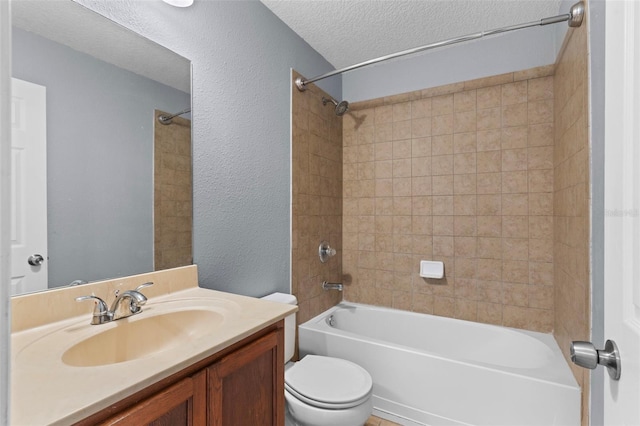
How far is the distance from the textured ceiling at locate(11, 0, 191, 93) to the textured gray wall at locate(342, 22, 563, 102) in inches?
67.8

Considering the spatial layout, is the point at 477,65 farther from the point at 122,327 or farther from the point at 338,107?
the point at 122,327

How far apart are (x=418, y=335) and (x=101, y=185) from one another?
2.30m

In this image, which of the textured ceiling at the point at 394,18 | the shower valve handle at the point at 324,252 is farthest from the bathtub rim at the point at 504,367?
the textured ceiling at the point at 394,18

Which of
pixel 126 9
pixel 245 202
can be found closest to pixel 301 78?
pixel 245 202

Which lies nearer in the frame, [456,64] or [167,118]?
[167,118]

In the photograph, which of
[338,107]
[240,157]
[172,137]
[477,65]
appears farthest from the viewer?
[338,107]

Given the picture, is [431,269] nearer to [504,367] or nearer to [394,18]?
[504,367]

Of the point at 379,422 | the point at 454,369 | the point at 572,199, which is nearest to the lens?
the point at 572,199

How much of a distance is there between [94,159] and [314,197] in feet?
4.82

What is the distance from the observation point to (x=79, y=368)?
0.70m

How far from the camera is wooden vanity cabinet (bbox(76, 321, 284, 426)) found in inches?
26.9

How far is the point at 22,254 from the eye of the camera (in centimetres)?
92

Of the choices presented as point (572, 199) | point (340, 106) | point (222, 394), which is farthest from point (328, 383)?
point (340, 106)

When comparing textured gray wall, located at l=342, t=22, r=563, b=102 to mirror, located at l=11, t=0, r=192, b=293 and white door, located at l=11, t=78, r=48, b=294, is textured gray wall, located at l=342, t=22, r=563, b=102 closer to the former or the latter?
mirror, located at l=11, t=0, r=192, b=293
